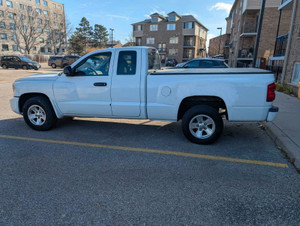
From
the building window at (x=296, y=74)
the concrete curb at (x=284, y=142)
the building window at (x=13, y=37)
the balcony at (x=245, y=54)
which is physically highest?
the building window at (x=13, y=37)

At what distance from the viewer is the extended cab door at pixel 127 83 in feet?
15.1

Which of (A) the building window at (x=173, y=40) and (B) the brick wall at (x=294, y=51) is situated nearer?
(B) the brick wall at (x=294, y=51)

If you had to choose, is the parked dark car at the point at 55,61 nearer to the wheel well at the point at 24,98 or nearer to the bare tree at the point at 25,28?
the bare tree at the point at 25,28

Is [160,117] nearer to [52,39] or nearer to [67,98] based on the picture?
[67,98]

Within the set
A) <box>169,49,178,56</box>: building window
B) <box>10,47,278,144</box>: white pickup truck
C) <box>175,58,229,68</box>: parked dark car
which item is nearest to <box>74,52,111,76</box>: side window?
<box>10,47,278,144</box>: white pickup truck

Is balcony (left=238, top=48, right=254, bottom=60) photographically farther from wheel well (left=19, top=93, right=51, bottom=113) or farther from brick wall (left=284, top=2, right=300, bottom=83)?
wheel well (left=19, top=93, right=51, bottom=113)

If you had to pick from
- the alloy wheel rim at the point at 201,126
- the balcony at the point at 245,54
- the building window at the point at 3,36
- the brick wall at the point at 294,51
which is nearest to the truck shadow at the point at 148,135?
the alloy wheel rim at the point at 201,126

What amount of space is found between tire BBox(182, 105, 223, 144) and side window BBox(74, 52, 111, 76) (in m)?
2.14

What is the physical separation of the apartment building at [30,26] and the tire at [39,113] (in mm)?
58917

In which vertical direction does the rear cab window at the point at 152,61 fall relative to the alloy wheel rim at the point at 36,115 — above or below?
above

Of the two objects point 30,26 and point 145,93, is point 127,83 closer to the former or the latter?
point 145,93

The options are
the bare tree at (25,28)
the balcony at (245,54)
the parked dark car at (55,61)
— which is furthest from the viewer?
the bare tree at (25,28)

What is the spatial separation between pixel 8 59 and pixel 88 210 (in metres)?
29.9

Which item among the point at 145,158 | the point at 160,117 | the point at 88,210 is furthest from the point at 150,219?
the point at 160,117
